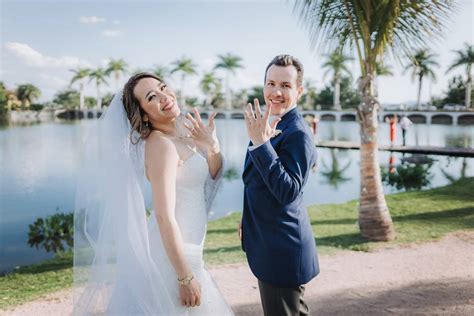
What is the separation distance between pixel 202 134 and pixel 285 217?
587 millimetres

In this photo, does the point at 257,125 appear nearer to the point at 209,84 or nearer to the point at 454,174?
the point at 454,174

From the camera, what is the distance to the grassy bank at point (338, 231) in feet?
16.7

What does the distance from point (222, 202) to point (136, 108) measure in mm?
9591

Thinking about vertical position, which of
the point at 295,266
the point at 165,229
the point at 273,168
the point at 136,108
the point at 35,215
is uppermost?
the point at 136,108

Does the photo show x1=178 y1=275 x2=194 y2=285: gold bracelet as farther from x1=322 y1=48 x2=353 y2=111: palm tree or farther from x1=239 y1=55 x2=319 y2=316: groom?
x1=322 y1=48 x2=353 y2=111: palm tree

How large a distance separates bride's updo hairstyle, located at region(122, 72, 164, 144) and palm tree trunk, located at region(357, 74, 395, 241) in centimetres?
460

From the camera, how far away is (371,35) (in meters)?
5.87

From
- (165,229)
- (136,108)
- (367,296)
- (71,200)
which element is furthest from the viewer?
(71,200)

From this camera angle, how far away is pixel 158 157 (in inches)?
73.2

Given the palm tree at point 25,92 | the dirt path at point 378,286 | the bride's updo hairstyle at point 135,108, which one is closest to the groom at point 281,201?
the bride's updo hairstyle at point 135,108

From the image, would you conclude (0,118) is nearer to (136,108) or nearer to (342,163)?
(342,163)

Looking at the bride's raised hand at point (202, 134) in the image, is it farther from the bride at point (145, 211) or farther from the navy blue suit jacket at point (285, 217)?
the navy blue suit jacket at point (285, 217)

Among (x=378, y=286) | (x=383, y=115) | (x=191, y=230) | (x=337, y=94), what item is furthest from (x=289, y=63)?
(x=337, y=94)

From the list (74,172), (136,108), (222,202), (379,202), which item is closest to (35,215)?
(222,202)
